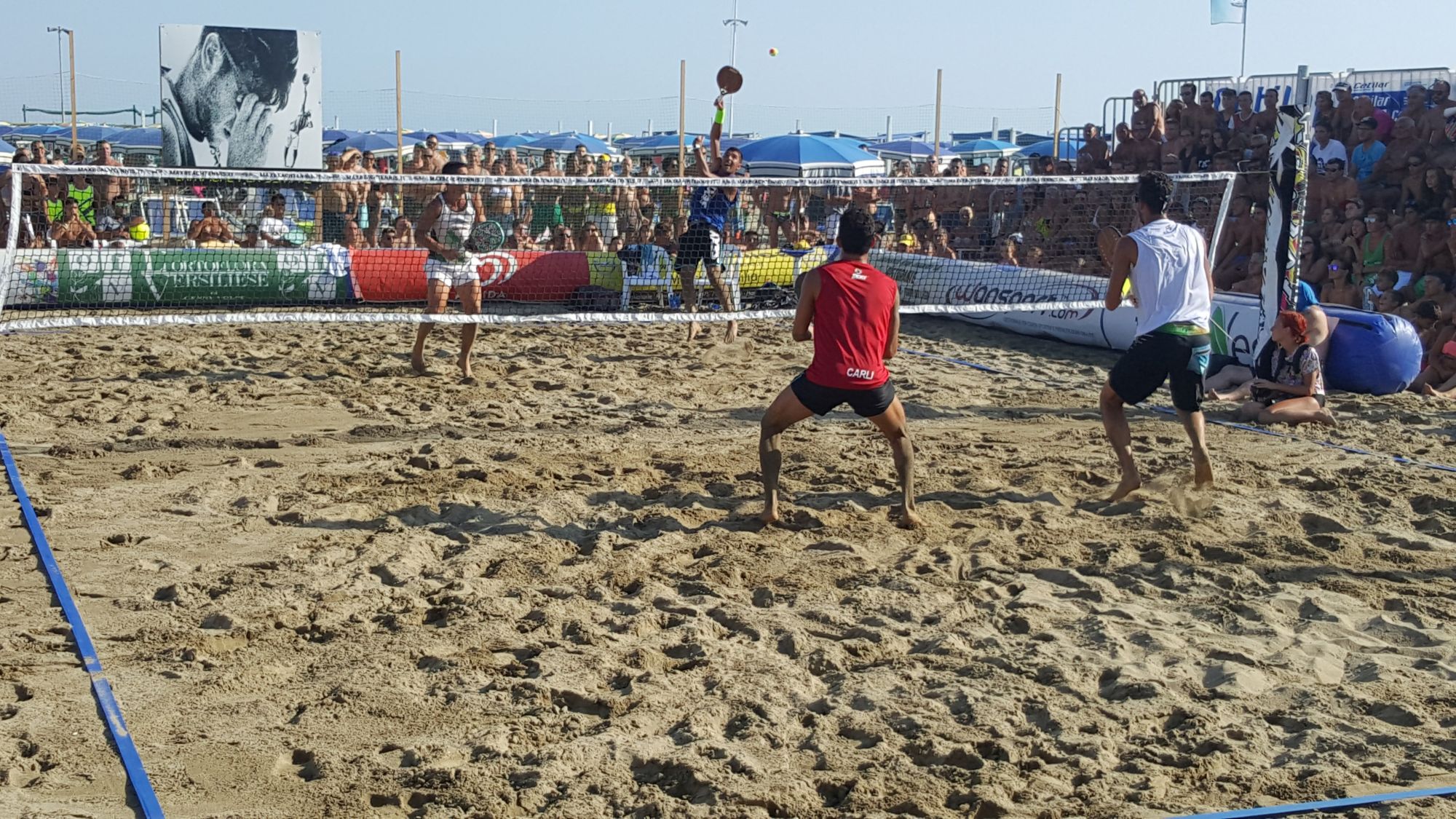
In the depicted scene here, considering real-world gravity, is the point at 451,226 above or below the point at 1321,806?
above

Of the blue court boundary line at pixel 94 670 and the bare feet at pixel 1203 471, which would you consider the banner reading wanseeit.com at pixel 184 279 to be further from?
the bare feet at pixel 1203 471

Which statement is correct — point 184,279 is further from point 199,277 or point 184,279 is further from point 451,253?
point 451,253

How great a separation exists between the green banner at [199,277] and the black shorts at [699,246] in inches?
183

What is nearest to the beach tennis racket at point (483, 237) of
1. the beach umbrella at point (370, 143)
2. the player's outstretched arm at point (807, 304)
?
the player's outstretched arm at point (807, 304)

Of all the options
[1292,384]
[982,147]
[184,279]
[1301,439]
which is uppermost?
[982,147]

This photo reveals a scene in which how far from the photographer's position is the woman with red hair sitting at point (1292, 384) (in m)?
8.34

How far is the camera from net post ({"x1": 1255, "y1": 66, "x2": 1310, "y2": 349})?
9.09m

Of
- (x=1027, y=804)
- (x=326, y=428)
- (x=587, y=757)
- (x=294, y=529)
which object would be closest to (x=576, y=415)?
(x=326, y=428)

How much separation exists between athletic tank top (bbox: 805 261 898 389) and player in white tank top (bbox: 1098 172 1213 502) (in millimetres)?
1313

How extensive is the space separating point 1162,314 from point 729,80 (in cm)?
601

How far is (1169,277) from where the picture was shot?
625 cm

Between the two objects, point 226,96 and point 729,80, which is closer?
point 729,80

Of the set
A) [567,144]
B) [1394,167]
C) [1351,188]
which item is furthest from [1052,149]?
[1351,188]

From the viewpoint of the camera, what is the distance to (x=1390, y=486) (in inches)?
269
